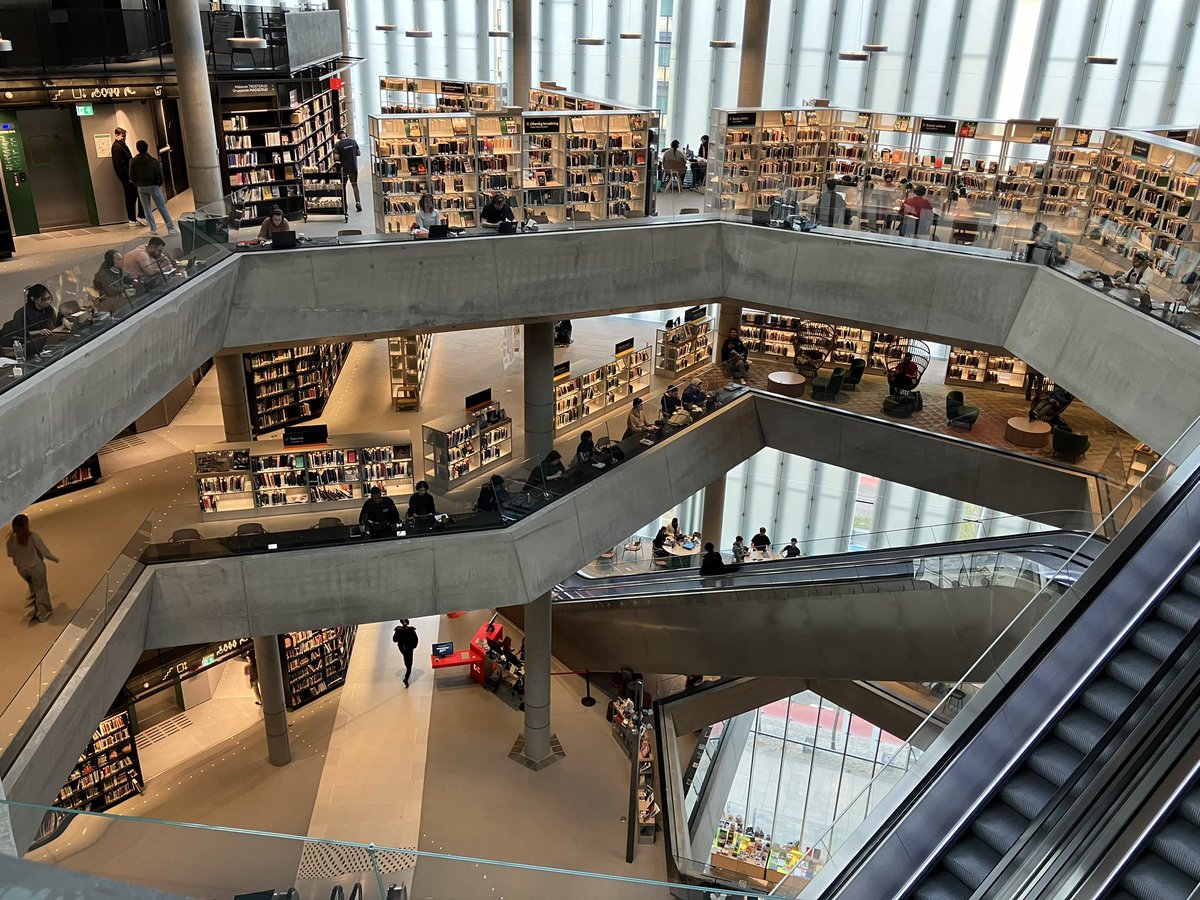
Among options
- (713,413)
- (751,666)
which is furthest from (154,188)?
(751,666)

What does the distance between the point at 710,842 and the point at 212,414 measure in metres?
11.8

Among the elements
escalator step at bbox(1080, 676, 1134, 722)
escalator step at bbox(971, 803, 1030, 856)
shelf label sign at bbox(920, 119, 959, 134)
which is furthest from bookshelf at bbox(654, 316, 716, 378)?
escalator step at bbox(971, 803, 1030, 856)

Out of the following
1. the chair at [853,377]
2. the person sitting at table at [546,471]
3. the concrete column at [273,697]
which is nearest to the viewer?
the person sitting at table at [546,471]

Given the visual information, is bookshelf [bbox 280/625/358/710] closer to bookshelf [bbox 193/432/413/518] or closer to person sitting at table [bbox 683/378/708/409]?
bookshelf [bbox 193/432/413/518]

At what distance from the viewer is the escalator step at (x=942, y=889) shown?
5.87 metres

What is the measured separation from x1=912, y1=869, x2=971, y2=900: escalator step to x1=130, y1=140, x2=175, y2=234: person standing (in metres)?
10.0

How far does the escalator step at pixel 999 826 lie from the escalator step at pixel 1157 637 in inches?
58.4

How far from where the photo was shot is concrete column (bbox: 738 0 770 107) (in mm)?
18047

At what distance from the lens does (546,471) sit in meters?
12.8

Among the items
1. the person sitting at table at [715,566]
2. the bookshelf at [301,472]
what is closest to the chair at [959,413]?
the person sitting at table at [715,566]

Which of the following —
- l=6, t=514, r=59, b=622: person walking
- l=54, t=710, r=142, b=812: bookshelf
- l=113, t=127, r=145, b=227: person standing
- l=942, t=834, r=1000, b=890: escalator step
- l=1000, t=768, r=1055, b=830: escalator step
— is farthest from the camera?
l=54, t=710, r=142, b=812: bookshelf

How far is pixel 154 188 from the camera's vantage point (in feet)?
38.3

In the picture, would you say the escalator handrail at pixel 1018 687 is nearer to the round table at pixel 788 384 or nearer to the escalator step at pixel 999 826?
the escalator step at pixel 999 826

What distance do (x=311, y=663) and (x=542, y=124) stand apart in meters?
9.70
